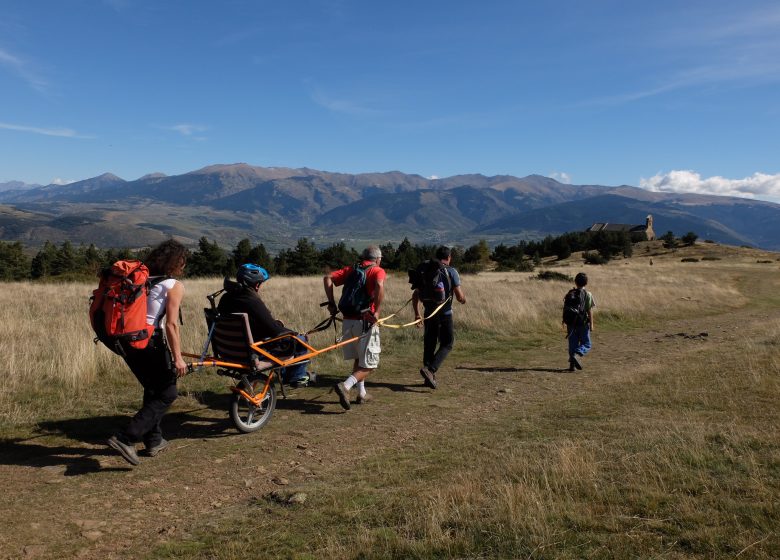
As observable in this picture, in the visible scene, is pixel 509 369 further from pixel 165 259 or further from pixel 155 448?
pixel 165 259

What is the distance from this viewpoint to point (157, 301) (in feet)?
18.1

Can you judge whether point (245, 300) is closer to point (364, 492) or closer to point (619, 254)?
point (364, 492)

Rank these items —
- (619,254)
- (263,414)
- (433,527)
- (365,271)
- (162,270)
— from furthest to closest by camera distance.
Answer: (619,254) → (365,271) → (263,414) → (162,270) → (433,527)

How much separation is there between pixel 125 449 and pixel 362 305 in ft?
12.0

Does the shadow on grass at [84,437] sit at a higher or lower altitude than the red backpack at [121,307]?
lower

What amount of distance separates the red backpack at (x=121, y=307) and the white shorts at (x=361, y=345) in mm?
3276

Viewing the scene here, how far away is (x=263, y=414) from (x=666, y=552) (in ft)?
16.4

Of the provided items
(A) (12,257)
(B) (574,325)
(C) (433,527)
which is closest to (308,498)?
(C) (433,527)

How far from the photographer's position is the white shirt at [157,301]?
5.46 meters

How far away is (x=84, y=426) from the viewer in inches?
263

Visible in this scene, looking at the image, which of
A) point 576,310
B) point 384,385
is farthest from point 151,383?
point 576,310

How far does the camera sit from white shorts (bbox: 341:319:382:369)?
26.0 feet

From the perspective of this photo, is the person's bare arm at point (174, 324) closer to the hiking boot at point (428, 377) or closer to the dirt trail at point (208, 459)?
the dirt trail at point (208, 459)

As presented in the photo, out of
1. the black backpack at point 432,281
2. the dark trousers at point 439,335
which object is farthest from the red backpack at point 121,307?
the dark trousers at point 439,335
